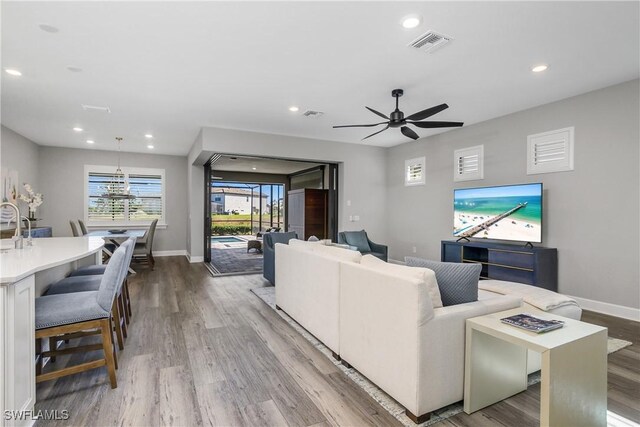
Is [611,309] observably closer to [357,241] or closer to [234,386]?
[357,241]

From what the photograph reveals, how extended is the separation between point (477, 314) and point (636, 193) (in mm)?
3140

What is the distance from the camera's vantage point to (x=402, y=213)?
6.93m

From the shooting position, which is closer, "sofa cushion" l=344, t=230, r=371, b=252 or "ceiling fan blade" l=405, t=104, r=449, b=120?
"ceiling fan blade" l=405, t=104, r=449, b=120

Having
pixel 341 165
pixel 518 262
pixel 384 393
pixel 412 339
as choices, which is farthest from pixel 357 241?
pixel 412 339

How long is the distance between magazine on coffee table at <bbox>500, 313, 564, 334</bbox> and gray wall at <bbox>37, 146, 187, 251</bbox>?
27.1ft

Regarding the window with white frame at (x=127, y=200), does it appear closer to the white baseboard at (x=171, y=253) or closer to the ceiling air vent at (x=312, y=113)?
the white baseboard at (x=171, y=253)

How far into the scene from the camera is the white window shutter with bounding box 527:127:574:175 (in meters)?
4.16

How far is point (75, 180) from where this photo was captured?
755cm

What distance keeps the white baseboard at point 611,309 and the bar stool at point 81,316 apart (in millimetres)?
5045

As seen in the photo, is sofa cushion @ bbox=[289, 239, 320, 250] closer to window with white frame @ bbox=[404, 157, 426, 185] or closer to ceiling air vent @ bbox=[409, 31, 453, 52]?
ceiling air vent @ bbox=[409, 31, 453, 52]

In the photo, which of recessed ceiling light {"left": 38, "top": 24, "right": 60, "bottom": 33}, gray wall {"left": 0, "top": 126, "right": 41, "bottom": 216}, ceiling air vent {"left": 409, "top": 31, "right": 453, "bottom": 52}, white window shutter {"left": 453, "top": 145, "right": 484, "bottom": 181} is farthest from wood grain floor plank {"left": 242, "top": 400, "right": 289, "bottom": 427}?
gray wall {"left": 0, "top": 126, "right": 41, "bottom": 216}

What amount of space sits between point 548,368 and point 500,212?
3650 millimetres

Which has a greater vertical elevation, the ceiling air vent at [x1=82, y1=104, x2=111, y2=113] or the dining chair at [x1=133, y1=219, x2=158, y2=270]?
the ceiling air vent at [x1=82, y1=104, x2=111, y2=113]

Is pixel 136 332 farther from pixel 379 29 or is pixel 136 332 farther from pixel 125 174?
pixel 125 174
